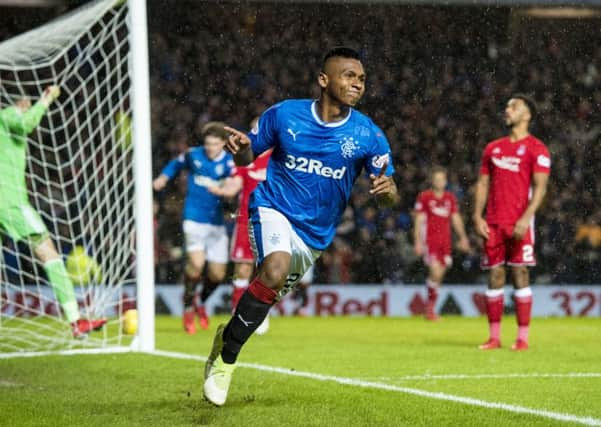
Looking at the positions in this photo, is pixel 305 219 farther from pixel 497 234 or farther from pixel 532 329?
pixel 532 329

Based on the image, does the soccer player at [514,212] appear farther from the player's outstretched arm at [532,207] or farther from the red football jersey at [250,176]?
the red football jersey at [250,176]

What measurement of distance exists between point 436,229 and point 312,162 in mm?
9381

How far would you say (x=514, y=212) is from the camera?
962cm

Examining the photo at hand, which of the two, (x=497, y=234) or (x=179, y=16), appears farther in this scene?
(x=179, y=16)

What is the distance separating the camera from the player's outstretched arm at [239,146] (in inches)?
223

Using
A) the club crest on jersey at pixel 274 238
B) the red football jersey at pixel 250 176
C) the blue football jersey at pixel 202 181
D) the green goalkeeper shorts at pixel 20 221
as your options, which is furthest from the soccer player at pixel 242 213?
the club crest on jersey at pixel 274 238

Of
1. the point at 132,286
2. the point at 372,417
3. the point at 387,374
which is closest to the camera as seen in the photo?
the point at 372,417

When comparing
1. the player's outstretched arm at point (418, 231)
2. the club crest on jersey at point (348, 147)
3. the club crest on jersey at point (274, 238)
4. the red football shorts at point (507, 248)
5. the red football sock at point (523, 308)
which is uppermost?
the club crest on jersey at point (348, 147)

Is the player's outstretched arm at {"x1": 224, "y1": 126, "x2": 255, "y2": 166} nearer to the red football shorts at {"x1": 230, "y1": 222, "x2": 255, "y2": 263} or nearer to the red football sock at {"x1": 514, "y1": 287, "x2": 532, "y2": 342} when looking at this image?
the red football sock at {"x1": 514, "y1": 287, "x2": 532, "y2": 342}

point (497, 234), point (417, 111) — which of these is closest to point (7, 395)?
point (497, 234)

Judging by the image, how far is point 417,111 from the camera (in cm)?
1980

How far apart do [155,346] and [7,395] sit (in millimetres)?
3390

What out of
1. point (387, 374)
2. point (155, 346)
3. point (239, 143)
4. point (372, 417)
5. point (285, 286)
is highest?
point (239, 143)

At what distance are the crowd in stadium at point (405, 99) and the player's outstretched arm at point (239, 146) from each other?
11039mm
